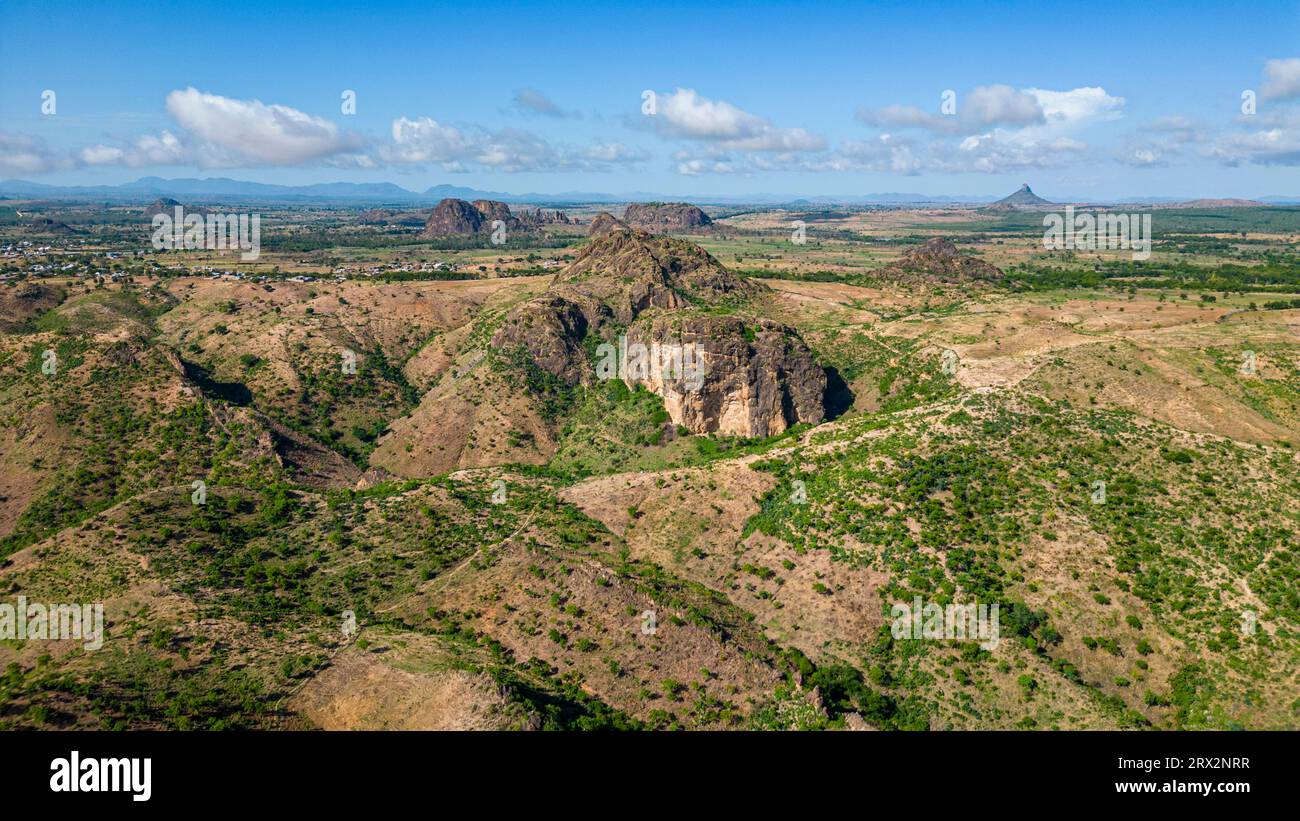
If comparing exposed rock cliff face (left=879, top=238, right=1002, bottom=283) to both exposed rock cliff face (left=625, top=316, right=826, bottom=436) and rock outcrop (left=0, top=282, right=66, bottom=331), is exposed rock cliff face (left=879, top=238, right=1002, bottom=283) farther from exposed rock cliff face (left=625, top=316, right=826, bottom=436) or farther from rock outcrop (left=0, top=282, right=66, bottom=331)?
rock outcrop (left=0, top=282, right=66, bottom=331)

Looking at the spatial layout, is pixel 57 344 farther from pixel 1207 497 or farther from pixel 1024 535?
pixel 1207 497

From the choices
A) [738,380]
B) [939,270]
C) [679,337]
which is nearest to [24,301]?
[679,337]

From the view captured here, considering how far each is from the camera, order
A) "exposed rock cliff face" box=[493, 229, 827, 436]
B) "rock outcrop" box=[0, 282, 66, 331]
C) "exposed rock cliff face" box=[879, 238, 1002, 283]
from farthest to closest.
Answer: "exposed rock cliff face" box=[879, 238, 1002, 283]
"rock outcrop" box=[0, 282, 66, 331]
"exposed rock cliff face" box=[493, 229, 827, 436]

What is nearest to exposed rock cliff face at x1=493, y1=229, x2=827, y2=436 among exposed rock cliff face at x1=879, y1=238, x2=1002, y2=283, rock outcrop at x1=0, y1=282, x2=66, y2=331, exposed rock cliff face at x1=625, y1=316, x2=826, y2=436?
exposed rock cliff face at x1=625, y1=316, x2=826, y2=436

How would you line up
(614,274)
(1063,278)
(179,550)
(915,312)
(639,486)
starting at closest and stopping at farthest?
A: (179,550) < (639,486) < (614,274) < (915,312) < (1063,278)

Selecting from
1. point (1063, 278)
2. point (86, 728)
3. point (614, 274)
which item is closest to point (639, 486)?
point (86, 728)

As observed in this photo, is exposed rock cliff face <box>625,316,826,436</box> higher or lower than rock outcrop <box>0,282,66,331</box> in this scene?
lower
